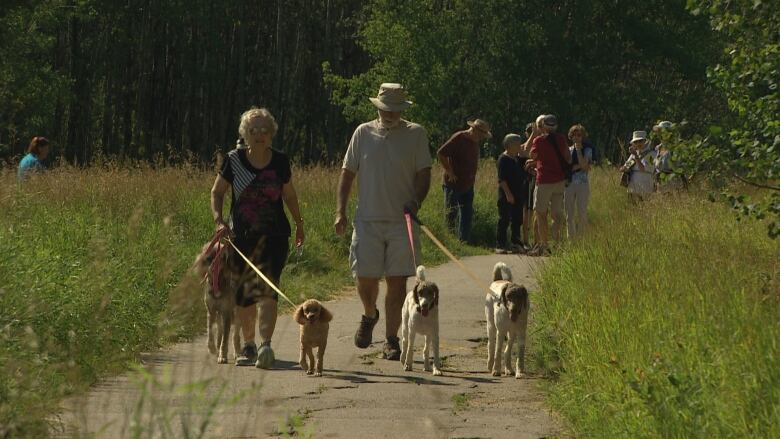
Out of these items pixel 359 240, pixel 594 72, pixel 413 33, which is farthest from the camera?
pixel 594 72

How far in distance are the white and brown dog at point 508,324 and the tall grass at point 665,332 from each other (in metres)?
0.22

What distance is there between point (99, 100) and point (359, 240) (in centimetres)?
6162

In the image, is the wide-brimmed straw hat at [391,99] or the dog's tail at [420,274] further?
the wide-brimmed straw hat at [391,99]

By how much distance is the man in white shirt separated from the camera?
35.4ft

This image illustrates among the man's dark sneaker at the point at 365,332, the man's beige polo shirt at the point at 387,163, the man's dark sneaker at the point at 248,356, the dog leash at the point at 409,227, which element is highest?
the man's beige polo shirt at the point at 387,163

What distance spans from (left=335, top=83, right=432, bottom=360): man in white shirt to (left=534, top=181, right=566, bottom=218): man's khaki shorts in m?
8.28

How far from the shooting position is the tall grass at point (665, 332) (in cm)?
591

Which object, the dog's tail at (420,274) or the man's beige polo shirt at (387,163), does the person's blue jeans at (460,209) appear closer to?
the man's beige polo shirt at (387,163)

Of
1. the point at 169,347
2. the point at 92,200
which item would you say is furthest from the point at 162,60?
the point at 169,347

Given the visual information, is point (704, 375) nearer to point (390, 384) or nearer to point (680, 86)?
point (390, 384)

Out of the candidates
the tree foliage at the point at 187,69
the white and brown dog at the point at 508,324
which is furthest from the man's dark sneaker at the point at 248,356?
the tree foliage at the point at 187,69

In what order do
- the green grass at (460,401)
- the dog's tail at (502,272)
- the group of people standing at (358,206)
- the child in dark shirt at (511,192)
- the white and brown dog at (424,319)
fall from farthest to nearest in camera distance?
1. the child in dark shirt at (511,192)
2. the dog's tail at (502,272)
3. the group of people standing at (358,206)
4. the white and brown dog at (424,319)
5. the green grass at (460,401)

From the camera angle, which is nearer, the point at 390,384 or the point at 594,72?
the point at 390,384

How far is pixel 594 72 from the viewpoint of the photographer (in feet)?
176
